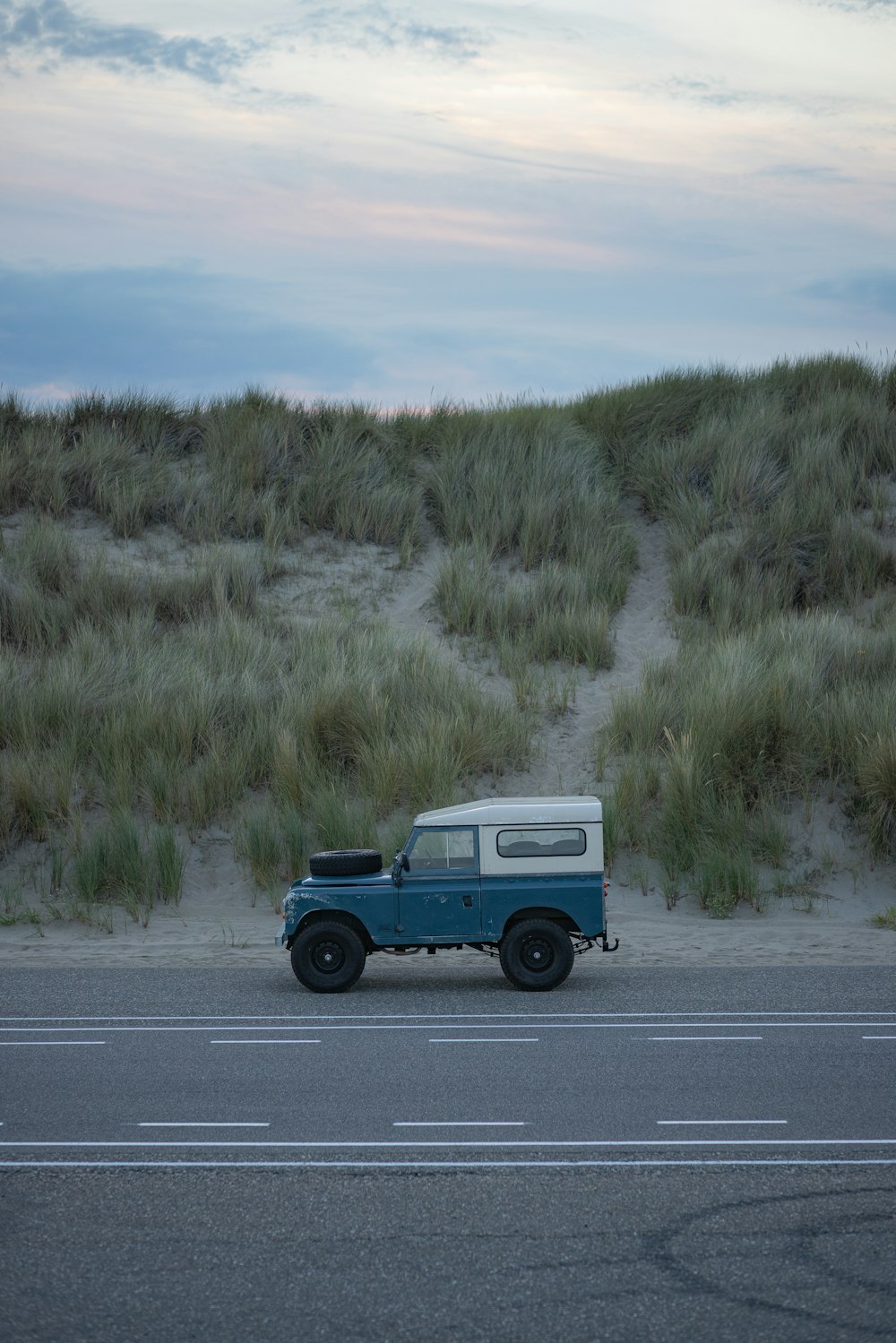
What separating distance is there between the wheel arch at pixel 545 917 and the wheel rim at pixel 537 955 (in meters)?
0.21

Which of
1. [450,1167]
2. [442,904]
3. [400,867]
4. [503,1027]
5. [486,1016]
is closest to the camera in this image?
A: [450,1167]

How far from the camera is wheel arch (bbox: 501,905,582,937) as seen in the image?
10734mm

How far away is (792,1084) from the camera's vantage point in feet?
25.6

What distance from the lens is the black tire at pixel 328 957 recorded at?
1070cm

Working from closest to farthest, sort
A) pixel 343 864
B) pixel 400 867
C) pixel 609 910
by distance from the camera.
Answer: pixel 400 867 < pixel 343 864 < pixel 609 910

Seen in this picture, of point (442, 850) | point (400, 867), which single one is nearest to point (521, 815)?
point (442, 850)

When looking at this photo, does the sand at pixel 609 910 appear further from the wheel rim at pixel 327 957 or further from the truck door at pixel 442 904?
the truck door at pixel 442 904

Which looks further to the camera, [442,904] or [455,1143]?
[442,904]

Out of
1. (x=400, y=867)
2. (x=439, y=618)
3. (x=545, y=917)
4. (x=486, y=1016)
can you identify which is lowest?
(x=486, y=1016)

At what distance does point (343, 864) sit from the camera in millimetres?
10961

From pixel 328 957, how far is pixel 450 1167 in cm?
460

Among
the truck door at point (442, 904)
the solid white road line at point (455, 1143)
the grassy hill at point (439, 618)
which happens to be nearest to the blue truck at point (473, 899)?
the truck door at point (442, 904)

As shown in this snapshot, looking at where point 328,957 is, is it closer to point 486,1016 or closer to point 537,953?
point 486,1016

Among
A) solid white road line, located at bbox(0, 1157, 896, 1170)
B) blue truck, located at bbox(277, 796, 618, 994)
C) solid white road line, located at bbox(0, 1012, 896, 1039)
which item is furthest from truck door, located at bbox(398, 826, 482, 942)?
solid white road line, located at bbox(0, 1157, 896, 1170)
